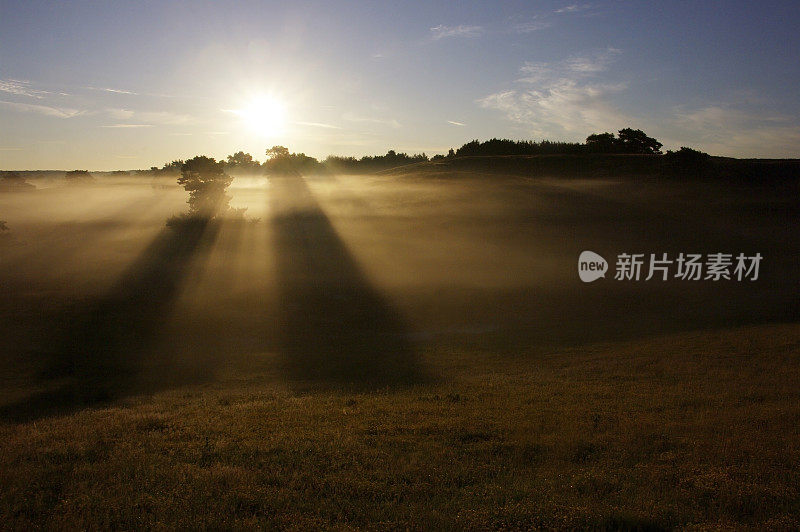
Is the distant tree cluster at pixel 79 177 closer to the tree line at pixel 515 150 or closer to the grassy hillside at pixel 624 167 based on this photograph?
the tree line at pixel 515 150

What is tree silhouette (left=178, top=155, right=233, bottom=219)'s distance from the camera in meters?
65.8

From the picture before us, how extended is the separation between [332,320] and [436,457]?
25.0 metres

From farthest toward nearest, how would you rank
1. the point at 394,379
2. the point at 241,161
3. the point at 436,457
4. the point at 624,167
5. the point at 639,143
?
the point at 241,161 < the point at 639,143 < the point at 624,167 < the point at 394,379 < the point at 436,457

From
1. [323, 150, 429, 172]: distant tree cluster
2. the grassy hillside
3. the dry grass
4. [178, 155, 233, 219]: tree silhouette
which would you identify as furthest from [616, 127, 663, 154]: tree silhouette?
the dry grass

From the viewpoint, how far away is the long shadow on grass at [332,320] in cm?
2425

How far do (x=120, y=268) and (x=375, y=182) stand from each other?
63655 millimetres

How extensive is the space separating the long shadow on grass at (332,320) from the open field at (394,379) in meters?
0.25

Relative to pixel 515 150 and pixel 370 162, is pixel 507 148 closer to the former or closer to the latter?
pixel 515 150

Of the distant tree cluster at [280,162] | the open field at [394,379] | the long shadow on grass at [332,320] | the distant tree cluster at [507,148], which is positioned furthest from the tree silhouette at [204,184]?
the distant tree cluster at [507,148]

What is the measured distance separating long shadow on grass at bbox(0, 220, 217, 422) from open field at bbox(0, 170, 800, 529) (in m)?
0.20

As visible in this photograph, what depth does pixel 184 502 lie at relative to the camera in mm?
8914

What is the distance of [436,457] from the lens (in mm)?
11250

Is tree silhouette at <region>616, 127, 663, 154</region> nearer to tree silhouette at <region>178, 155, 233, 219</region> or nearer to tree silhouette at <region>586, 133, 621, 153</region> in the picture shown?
tree silhouette at <region>586, 133, 621, 153</region>

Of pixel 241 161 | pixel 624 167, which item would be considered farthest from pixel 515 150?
pixel 241 161
